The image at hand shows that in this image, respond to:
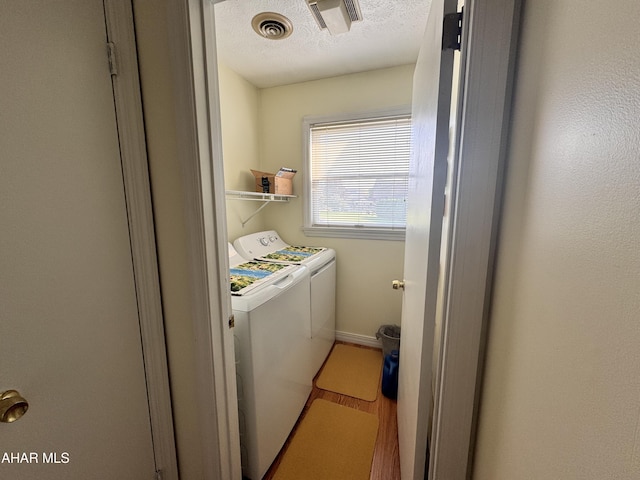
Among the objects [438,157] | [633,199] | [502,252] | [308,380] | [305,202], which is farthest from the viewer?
[305,202]

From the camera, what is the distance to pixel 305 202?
2.48m

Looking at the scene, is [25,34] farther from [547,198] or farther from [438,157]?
[547,198]

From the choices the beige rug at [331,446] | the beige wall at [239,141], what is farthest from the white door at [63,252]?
the beige wall at [239,141]

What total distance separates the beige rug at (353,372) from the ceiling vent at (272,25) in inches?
99.5

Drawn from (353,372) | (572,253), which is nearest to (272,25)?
(572,253)

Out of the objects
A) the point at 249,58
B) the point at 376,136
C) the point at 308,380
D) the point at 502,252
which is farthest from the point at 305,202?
the point at 502,252

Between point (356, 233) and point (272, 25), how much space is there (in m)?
→ 1.64

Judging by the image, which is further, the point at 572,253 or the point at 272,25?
the point at 272,25

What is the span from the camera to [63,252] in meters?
0.70

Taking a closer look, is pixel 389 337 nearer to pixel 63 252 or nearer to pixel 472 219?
pixel 472 219

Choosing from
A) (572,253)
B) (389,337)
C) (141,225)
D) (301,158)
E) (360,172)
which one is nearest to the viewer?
(572,253)

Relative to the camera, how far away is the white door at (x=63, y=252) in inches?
23.8

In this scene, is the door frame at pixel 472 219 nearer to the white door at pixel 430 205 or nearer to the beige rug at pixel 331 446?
the white door at pixel 430 205

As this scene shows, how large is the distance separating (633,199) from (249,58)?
2.34 metres
